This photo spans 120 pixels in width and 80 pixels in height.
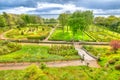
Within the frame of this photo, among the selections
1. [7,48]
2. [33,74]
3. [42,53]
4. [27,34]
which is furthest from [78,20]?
[33,74]

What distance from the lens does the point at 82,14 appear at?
58188mm

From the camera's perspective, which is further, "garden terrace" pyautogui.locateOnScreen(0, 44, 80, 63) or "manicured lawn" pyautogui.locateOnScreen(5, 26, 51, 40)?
"manicured lawn" pyautogui.locateOnScreen(5, 26, 51, 40)

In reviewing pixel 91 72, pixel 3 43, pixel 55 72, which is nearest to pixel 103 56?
pixel 91 72

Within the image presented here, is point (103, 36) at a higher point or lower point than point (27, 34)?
lower

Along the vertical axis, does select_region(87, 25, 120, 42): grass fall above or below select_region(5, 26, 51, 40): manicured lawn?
below

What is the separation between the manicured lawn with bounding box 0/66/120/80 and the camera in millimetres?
22406

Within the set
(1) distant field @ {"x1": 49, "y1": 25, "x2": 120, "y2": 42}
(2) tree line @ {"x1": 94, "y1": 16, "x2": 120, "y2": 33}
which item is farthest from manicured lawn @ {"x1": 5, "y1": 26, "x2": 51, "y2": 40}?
(2) tree line @ {"x1": 94, "y1": 16, "x2": 120, "y2": 33}

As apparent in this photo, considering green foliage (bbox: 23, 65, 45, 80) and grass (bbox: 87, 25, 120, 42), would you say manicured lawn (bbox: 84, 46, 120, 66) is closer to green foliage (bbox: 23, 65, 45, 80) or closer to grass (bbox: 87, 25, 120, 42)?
grass (bbox: 87, 25, 120, 42)

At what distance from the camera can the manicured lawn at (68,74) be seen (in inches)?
882

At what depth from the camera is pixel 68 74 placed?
23797 mm

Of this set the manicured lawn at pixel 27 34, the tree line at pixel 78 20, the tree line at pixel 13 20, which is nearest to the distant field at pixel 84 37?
the tree line at pixel 78 20

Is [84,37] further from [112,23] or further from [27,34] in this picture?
[112,23]

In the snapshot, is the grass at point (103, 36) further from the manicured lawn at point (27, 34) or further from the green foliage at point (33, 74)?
the green foliage at point (33, 74)

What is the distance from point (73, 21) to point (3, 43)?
20808 mm
